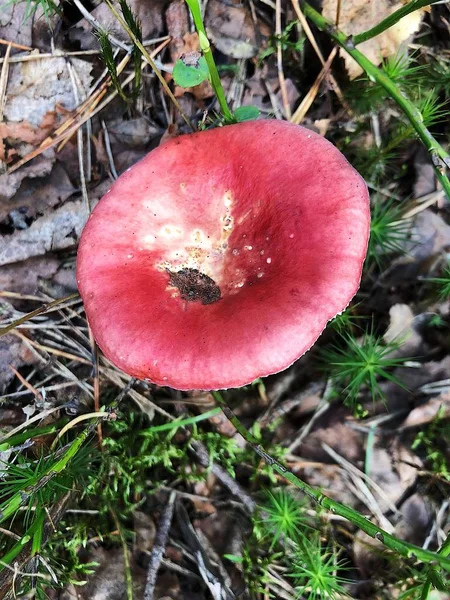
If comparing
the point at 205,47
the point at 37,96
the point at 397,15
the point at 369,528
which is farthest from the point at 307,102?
the point at 369,528

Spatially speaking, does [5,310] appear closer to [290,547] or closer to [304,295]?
[304,295]

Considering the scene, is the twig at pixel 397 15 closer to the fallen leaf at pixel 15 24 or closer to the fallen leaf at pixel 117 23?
the fallen leaf at pixel 117 23

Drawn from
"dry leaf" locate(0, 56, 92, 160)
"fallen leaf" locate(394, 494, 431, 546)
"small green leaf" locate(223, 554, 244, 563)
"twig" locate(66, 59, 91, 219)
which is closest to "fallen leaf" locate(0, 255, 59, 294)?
"twig" locate(66, 59, 91, 219)

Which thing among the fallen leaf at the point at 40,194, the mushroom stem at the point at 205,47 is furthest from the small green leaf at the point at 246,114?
the fallen leaf at the point at 40,194

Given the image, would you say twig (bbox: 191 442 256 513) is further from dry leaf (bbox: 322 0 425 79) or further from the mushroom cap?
dry leaf (bbox: 322 0 425 79)

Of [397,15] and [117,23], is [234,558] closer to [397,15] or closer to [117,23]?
[397,15]
